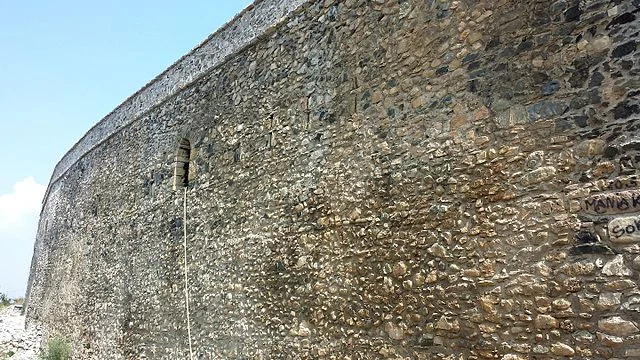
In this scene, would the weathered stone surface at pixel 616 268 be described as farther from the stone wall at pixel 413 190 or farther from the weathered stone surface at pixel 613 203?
the weathered stone surface at pixel 613 203

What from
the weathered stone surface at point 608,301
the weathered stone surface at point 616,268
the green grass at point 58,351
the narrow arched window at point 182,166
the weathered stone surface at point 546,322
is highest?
the narrow arched window at point 182,166

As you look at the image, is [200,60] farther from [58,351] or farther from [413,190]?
[58,351]

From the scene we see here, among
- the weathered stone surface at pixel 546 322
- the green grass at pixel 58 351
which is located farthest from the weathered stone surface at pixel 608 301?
the green grass at pixel 58 351

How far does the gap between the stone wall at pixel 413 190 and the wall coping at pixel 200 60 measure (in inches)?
8.2

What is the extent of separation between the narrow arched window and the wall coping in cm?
98

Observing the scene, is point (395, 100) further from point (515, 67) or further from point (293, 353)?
point (293, 353)

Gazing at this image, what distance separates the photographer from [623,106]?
3463mm

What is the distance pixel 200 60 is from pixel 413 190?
4.88m

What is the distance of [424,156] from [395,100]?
68 cm

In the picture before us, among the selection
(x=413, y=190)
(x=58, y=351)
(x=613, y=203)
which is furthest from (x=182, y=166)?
(x=613, y=203)

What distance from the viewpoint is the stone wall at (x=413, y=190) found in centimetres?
351

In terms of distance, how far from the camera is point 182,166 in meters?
8.37

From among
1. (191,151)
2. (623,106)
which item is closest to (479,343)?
(623,106)

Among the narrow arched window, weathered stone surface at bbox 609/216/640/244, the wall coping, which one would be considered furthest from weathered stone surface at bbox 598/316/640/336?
the narrow arched window
